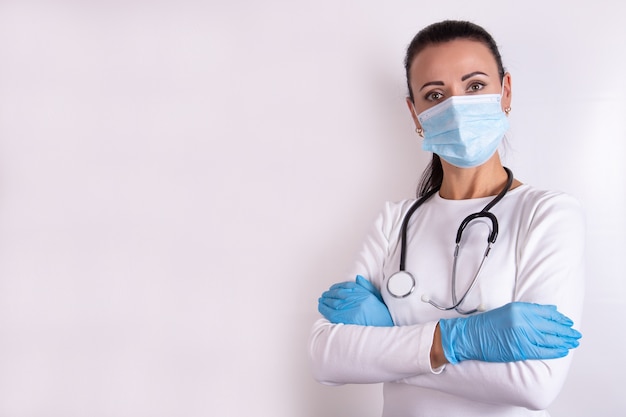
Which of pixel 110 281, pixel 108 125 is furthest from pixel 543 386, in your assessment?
pixel 108 125

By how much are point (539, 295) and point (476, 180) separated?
40 cm

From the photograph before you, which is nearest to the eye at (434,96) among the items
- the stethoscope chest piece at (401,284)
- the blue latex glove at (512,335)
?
the stethoscope chest piece at (401,284)

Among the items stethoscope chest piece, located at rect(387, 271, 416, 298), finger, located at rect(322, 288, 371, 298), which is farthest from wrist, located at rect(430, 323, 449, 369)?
finger, located at rect(322, 288, 371, 298)

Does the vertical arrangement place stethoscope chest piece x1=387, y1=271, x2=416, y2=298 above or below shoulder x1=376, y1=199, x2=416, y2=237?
below

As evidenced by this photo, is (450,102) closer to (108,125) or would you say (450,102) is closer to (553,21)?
(553,21)

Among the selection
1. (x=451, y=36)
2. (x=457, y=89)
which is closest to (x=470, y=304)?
(x=457, y=89)

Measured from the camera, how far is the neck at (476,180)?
1698 mm

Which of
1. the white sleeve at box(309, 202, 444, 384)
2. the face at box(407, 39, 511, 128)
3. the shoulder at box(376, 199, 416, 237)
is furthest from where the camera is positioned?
the shoulder at box(376, 199, 416, 237)

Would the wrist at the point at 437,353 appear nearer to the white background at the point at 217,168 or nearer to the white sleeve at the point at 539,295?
the white sleeve at the point at 539,295

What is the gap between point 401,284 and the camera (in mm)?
1553

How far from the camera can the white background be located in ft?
6.79

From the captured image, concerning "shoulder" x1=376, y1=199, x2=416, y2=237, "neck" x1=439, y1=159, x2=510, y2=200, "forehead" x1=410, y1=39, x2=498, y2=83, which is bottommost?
"shoulder" x1=376, y1=199, x2=416, y2=237

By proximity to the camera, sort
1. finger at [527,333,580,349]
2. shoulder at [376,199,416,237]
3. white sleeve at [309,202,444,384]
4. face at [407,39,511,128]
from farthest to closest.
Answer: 1. shoulder at [376,199,416,237]
2. face at [407,39,511,128]
3. white sleeve at [309,202,444,384]
4. finger at [527,333,580,349]

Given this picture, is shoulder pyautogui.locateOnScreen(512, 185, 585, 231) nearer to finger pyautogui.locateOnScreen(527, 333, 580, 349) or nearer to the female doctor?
the female doctor
